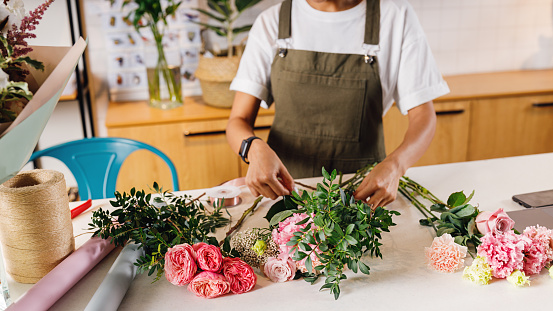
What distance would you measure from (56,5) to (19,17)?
7.25 ft

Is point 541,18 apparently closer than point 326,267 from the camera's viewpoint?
No

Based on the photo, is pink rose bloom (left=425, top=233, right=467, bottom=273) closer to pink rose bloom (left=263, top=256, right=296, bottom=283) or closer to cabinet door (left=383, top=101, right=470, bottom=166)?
pink rose bloom (left=263, top=256, right=296, bottom=283)

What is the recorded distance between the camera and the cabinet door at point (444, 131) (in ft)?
9.23

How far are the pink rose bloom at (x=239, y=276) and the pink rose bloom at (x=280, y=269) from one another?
4 cm

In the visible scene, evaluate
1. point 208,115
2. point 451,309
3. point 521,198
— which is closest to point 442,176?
point 521,198

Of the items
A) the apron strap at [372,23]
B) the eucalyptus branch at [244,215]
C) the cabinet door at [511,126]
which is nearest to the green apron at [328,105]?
the apron strap at [372,23]

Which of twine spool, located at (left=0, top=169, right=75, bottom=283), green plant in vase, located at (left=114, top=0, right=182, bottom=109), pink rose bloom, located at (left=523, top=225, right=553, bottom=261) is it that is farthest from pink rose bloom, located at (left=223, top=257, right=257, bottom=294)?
green plant in vase, located at (left=114, top=0, right=182, bottom=109)

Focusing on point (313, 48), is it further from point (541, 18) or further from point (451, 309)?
point (541, 18)

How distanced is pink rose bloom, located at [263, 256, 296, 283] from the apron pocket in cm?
88

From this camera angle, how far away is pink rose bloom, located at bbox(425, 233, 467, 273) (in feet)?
3.18

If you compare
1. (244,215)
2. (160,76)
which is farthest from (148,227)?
(160,76)

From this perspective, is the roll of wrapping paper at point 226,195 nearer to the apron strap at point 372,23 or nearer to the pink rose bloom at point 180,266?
the pink rose bloom at point 180,266

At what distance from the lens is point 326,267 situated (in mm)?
896

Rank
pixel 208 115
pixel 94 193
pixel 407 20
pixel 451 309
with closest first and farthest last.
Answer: pixel 451 309 → pixel 407 20 → pixel 94 193 → pixel 208 115
